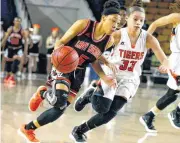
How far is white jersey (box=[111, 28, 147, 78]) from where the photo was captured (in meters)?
4.89

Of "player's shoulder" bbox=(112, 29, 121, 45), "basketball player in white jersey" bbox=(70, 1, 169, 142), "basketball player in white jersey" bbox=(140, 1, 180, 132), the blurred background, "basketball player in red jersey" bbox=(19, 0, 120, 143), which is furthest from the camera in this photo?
the blurred background

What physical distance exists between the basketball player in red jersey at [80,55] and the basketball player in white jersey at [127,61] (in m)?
0.23

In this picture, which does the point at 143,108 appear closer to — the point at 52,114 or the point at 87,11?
the point at 52,114

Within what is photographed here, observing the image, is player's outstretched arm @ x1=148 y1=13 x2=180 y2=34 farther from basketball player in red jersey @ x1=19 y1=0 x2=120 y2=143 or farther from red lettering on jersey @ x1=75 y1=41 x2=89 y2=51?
red lettering on jersey @ x1=75 y1=41 x2=89 y2=51

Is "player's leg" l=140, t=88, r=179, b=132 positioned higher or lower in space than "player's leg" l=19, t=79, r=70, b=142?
lower

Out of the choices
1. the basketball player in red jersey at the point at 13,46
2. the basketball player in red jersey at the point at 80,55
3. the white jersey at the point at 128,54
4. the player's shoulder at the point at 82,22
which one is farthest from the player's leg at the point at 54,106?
the basketball player in red jersey at the point at 13,46

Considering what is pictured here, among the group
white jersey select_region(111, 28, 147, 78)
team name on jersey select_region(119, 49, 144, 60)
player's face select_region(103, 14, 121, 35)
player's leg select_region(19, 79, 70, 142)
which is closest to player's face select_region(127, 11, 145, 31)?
white jersey select_region(111, 28, 147, 78)

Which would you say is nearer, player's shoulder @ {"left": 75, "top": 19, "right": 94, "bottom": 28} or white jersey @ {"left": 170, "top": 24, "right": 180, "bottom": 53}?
player's shoulder @ {"left": 75, "top": 19, "right": 94, "bottom": 28}

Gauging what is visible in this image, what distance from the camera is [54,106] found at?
14.5ft

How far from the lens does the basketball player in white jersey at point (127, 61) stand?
474 cm

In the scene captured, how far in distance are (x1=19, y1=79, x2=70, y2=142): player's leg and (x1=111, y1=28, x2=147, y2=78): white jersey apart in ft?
2.40

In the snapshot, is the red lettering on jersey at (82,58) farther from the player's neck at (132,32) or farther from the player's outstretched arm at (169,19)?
the player's outstretched arm at (169,19)

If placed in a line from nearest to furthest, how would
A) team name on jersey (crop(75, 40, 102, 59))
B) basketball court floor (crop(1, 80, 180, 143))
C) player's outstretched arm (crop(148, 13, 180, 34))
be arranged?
team name on jersey (crop(75, 40, 102, 59)) < basketball court floor (crop(1, 80, 180, 143)) < player's outstretched arm (crop(148, 13, 180, 34))

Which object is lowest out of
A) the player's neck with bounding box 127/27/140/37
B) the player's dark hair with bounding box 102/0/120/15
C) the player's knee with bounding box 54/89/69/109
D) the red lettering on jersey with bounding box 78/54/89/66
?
the player's knee with bounding box 54/89/69/109
